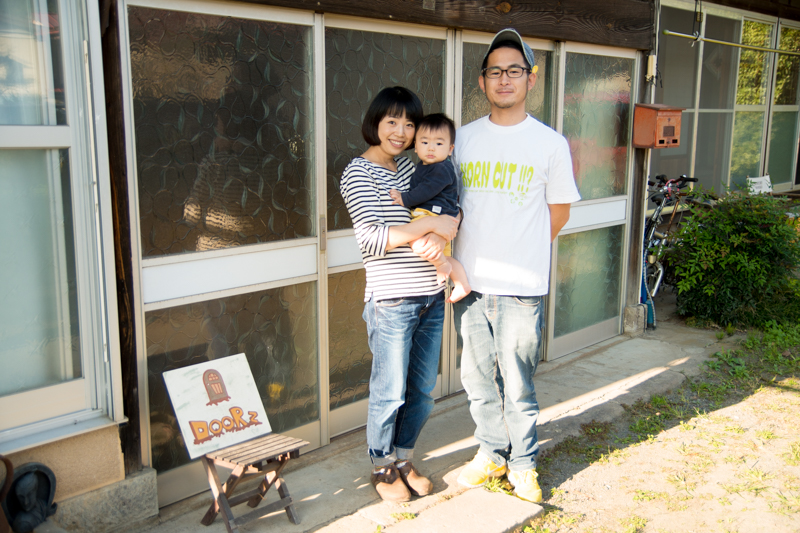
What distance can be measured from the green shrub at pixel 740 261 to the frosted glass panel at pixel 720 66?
3.04 metres

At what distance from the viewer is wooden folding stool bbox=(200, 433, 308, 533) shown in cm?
268

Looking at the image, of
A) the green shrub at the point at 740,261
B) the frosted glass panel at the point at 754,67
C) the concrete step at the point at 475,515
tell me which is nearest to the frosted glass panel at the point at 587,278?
the green shrub at the point at 740,261

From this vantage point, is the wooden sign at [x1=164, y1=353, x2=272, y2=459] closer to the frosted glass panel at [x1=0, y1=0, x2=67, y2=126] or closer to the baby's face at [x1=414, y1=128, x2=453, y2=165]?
the frosted glass panel at [x1=0, y1=0, x2=67, y2=126]

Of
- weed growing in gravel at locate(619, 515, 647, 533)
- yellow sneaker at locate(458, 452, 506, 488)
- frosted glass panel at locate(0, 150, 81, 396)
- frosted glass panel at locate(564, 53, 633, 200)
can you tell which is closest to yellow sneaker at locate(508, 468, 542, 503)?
yellow sneaker at locate(458, 452, 506, 488)

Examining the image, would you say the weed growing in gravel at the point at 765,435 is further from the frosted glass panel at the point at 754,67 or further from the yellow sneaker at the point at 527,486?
the frosted glass panel at the point at 754,67

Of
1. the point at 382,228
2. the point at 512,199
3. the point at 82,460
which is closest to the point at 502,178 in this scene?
the point at 512,199

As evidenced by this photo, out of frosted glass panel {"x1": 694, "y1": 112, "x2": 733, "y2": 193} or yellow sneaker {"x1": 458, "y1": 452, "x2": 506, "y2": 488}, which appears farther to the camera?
frosted glass panel {"x1": 694, "y1": 112, "x2": 733, "y2": 193}

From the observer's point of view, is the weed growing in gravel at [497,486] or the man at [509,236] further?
the weed growing in gravel at [497,486]

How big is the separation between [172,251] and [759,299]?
523cm

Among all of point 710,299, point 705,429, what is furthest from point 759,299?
point 705,429

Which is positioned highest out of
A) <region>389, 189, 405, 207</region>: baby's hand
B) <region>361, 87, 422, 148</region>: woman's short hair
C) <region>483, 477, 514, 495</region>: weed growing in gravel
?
<region>361, 87, 422, 148</region>: woman's short hair

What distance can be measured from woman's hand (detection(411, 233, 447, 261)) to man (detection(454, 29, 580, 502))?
0.35m

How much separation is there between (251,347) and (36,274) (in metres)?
1.04

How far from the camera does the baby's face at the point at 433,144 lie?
8.84ft
